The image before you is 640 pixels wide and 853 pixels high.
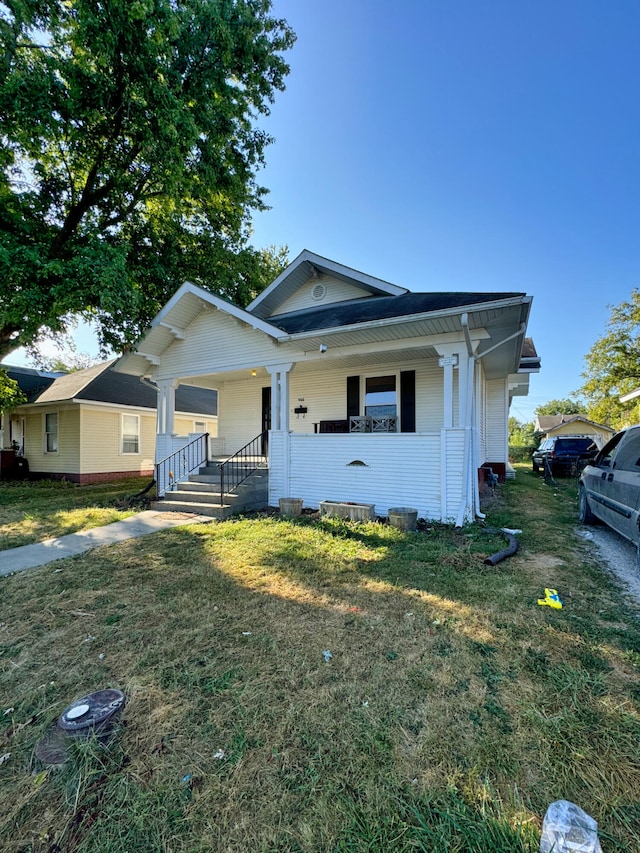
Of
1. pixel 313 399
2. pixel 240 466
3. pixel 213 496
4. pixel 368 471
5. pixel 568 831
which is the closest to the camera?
pixel 568 831

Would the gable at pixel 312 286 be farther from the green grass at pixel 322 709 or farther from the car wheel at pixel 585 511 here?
the green grass at pixel 322 709

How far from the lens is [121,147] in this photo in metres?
10.5

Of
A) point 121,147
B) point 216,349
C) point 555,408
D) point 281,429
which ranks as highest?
point 121,147

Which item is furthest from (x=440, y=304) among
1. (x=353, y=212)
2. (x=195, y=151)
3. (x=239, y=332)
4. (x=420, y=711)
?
(x=195, y=151)

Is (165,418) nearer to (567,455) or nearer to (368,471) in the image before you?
(368,471)

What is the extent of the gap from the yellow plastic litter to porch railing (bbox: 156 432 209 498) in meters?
8.56

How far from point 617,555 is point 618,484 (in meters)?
1.11

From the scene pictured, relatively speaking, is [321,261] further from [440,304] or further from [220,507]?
[220,507]

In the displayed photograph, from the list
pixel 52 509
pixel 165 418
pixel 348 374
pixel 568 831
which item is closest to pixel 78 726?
pixel 568 831

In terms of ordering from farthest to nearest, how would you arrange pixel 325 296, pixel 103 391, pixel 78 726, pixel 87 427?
pixel 103 391
pixel 87 427
pixel 325 296
pixel 78 726

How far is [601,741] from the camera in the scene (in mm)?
2062

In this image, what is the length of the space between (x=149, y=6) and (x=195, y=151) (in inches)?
133

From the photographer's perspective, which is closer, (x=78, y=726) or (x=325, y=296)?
(x=78, y=726)

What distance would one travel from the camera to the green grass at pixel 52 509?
7211mm
